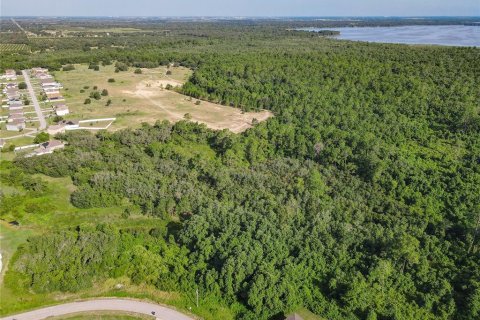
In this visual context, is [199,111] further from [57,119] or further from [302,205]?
[302,205]

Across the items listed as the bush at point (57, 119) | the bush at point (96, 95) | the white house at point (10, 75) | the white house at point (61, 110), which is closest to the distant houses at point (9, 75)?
the white house at point (10, 75)

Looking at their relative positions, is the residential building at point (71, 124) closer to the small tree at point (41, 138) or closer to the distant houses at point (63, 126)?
the distant houses at point (63, 126)

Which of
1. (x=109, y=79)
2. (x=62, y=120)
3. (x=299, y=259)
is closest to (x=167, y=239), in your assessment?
(x=299, y=259)

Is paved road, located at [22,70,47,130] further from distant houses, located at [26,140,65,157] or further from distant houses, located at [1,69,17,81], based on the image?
distant houses, located at [26,140,65,157]

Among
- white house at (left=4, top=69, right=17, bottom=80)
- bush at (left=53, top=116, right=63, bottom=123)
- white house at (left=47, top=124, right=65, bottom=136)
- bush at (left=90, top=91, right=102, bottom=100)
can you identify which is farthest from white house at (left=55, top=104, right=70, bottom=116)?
white house at (left=4, top=69, right=17, bottom=80)

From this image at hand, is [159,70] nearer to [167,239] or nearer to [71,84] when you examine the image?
[71,84]
